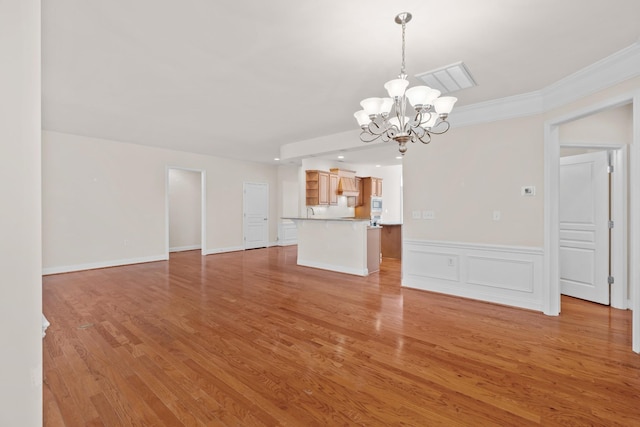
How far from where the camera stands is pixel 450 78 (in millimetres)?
3055

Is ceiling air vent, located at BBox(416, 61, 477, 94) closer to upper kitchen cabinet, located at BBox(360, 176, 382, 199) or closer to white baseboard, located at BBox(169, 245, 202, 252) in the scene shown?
upper kitchen cabinet, located at BBox(360, 176, 382, 199)

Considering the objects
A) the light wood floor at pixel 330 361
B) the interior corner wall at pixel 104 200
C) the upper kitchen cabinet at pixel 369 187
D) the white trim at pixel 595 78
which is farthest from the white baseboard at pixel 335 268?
the upper kitchen cabinet at pixel 369 187

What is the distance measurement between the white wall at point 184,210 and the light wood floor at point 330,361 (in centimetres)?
432

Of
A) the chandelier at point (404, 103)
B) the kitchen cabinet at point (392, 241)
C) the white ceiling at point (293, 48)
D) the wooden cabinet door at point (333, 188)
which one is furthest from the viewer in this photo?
the wooden cabinet door at point (333, 188)

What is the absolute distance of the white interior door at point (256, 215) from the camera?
8.65 metres

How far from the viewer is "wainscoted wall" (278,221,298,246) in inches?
377

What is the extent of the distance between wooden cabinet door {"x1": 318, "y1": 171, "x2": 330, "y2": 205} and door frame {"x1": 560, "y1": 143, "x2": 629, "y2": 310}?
5188 millimetres

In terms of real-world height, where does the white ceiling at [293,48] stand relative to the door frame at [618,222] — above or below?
above

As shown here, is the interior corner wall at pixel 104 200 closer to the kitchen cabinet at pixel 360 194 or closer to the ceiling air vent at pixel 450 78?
the kitchen cabinet at pixel 360 194

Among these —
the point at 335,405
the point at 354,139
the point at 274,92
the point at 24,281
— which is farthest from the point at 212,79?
the point at 335,405

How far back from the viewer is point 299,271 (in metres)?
5.72

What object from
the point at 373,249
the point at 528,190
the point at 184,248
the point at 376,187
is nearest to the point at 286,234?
the point at 184,248

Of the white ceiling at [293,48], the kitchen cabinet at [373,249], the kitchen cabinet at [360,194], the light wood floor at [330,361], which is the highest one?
the white ceiling at [293,48]

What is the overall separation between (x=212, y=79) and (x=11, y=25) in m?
2.82
